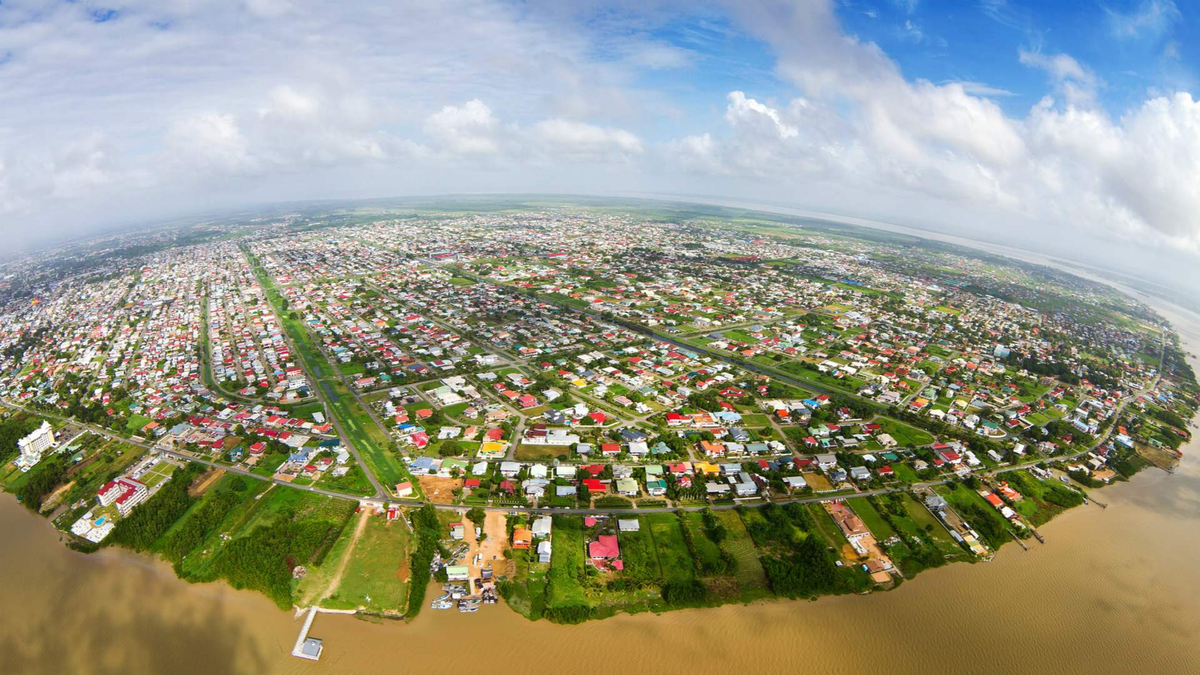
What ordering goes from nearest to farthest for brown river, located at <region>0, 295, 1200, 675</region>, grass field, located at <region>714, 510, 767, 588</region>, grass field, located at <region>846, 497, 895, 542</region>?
brown river, located at <region>0, 295, 1200, 675</region>, grass field, located at <region>714, 510, 767, 588</region>, grass field, located at <region>846, 497, 895, 542</region>

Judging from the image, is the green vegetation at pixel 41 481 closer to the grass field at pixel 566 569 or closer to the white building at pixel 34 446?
the white building at pixel 34 446

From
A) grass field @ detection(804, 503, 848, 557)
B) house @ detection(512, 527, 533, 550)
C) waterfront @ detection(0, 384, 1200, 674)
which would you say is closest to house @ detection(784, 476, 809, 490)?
grass field @ detection(804, 503, 848, 557)

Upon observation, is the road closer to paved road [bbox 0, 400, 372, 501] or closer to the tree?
paved road [bbox 0, 400, 372, 501]

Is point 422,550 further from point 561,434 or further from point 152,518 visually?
point 152,518

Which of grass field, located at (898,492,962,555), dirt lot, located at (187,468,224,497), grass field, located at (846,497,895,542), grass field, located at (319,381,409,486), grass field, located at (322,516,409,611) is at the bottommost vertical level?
dirt lot, located at (187,468,224,497)

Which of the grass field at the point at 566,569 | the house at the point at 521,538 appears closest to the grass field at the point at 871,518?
the grass field at the point at 566,569

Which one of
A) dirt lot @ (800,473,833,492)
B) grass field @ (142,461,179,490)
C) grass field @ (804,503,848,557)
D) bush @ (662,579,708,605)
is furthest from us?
grass field @ (142,461,179,490)

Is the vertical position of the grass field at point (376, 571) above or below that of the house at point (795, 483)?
below
